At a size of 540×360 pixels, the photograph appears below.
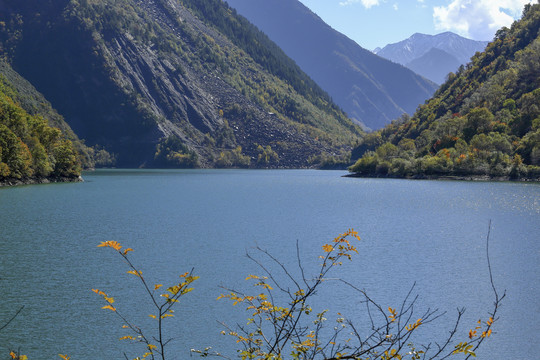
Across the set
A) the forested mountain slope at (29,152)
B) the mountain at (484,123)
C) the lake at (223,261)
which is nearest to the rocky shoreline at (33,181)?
the forested mountain slope at (29,152)

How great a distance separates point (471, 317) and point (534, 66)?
132 meters

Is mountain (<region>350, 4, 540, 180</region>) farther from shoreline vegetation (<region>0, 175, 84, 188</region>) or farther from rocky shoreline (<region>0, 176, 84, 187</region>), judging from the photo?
rocky shoreline (<region>0, 176, 84, 187</region>)

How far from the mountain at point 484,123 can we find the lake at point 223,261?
53153 mm

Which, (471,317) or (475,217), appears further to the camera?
(475,217)

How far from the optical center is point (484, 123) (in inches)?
5094

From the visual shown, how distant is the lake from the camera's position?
65.1 ft

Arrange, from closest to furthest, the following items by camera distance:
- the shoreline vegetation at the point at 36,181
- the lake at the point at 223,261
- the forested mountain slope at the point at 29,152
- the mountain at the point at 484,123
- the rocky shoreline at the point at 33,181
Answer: the lake at the point at 223,261
the forested mountain slope at the point at 29,152
the rocky shoreline at the point at 33,181
the shoreline vegetation at the point at 36,181
the mountain at the point at 484,123

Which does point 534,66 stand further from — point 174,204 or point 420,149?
point 174,204

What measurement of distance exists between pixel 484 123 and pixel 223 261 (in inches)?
4567

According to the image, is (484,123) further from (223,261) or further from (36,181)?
Result: (223,261)

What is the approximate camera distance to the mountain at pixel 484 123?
386 ft

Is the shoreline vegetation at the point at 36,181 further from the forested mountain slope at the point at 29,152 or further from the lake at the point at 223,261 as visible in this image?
the lake at the point at 223,261

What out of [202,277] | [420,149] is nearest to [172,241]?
[202,277]

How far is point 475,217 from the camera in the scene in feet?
181
